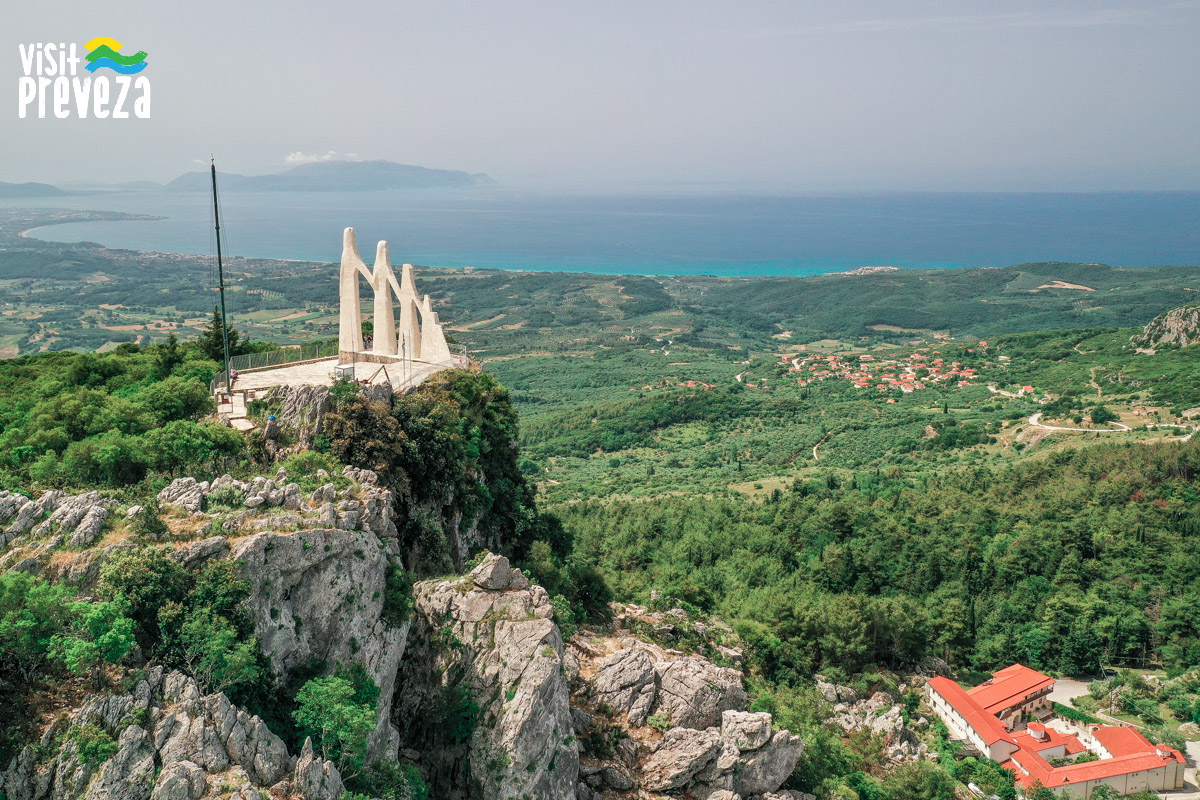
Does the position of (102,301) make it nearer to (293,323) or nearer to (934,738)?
(293,323)

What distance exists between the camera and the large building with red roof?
34.1m

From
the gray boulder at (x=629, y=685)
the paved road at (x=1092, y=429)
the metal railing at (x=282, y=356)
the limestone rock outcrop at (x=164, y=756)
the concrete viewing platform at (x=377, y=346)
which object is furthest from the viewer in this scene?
the paved road at (x=1092, y=429)

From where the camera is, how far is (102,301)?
551 feet

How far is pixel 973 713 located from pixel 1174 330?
9262 centimetres

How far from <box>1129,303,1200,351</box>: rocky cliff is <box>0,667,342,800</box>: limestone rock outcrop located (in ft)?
386

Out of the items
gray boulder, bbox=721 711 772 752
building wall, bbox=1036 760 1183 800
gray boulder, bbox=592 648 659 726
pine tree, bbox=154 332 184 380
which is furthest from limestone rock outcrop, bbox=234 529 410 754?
building wall, bbox=1036 760 1183 800

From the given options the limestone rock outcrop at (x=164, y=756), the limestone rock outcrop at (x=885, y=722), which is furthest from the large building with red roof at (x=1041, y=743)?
the limestone rock outcrop at (x=164, y=756)

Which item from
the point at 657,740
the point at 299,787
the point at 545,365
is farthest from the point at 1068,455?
the point at 545,365

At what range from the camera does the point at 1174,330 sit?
104438 millimetres

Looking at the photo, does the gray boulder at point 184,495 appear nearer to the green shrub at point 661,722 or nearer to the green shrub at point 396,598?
the green shrub at point 396,598

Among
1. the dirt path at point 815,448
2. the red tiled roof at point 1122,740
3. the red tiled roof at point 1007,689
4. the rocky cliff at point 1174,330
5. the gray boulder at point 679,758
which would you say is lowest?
the red tiled roof at point 1122,740

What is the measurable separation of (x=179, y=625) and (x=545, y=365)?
13633cm

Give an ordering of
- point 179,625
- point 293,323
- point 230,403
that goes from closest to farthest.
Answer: point 179,625 → point 230,403 → point 293,323

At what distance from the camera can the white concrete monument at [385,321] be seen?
3616cm
